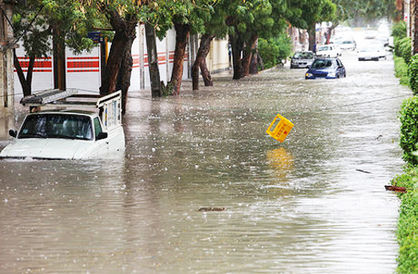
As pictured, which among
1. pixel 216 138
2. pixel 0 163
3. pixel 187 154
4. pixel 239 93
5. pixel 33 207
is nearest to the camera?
pixel 33 207

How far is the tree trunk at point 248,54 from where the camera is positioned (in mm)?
53312

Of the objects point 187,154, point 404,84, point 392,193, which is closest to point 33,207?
point 392,193

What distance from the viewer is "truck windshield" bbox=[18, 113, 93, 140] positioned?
17578mm

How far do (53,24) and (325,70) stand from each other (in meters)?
25.4

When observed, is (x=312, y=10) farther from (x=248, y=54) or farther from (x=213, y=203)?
(x=213, y=203)

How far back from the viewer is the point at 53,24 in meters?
29.0

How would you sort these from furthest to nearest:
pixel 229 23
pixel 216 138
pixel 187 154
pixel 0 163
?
pixel 229 23
pixel 216 138
pixel 187 154
pixel 0 163

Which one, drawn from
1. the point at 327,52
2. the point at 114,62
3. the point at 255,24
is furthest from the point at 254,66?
the point at 114,62

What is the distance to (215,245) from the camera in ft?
35.3

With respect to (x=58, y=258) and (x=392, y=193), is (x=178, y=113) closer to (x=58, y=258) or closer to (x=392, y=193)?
(x=392, y=193)

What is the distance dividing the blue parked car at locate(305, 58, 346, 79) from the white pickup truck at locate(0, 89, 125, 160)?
3393cm

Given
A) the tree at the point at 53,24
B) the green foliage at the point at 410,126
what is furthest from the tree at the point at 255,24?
the green foliage at the point at 410,126

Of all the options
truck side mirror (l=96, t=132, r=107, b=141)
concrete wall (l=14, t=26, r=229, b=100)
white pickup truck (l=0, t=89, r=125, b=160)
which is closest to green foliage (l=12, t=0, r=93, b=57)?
white pickup truck (l=0, t=89, r=125, b=160)

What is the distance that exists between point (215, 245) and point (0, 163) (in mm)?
7665
